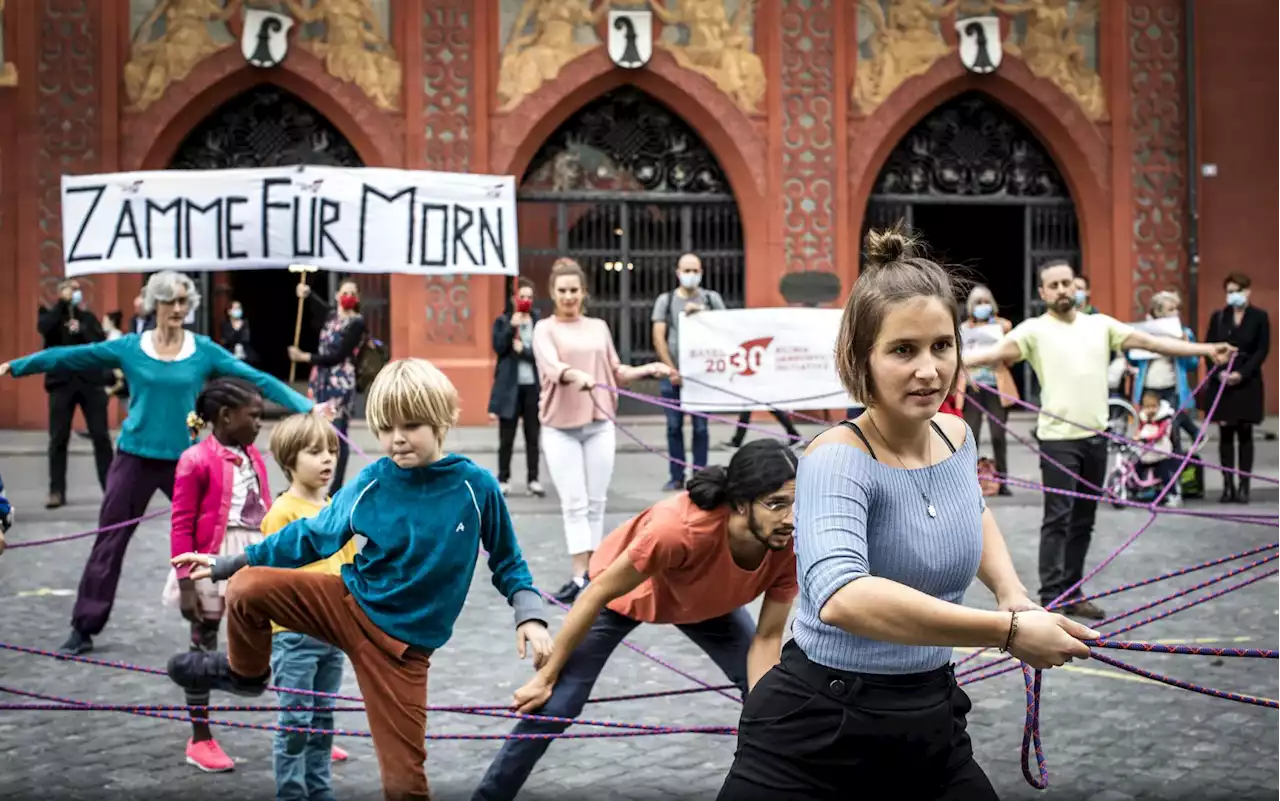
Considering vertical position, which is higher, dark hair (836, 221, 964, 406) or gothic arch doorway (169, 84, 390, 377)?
gothic arch doorway (169, 84, 390, 377)

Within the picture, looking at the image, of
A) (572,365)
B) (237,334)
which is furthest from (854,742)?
(237,334)

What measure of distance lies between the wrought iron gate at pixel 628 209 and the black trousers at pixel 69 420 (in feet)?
28.7

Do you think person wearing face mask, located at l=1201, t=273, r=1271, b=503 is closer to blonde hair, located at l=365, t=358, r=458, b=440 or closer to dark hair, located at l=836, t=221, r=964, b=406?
blonde hair, located at l=365, t=358, r=458, b=440

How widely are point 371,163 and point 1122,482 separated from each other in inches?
414

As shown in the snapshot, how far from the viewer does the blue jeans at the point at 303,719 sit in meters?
4.57

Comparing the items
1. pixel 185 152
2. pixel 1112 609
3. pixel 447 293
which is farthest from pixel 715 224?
pixel 1112 609

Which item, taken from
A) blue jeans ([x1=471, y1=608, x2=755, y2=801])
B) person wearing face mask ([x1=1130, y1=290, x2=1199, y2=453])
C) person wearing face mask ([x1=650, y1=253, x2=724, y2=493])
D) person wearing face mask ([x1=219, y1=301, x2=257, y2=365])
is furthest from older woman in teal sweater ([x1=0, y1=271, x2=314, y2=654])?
person wearing face mask ([x1=219, y1=301, x2=257, y2=365])

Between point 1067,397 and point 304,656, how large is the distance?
15.3 ft

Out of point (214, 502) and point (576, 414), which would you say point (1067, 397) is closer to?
point (576, 414)

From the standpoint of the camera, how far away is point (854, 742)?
9.07 ft

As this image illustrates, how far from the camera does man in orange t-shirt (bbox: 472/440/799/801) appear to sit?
4.15 metres

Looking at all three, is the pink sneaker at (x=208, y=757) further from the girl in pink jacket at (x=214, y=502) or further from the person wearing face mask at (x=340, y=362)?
the person wearing face mask at (x=340, y=362)

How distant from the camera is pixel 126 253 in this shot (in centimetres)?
979

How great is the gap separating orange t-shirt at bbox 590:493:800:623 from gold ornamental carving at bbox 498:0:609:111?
616 inches
